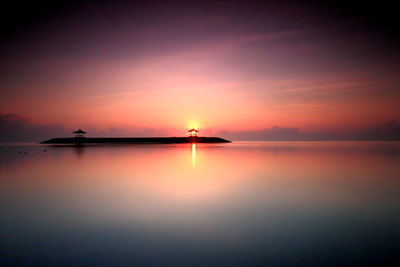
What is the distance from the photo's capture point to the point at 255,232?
705cm

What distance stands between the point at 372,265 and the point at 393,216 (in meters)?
4.87

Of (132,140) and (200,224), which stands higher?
(132,140)

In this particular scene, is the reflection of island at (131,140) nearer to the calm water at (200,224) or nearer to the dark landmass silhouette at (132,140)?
the dark landmass silhouette at (132,140)

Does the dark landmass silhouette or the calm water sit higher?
the dark landmass silhouette

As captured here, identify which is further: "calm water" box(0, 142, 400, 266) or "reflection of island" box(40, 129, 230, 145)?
"reflection of island" box(40, 129, 230, 145)

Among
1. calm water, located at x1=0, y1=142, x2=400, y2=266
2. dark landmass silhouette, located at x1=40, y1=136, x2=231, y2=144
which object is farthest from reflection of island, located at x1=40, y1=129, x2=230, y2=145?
calm water, located at x1=0, y1=142, x2=400, y2=266

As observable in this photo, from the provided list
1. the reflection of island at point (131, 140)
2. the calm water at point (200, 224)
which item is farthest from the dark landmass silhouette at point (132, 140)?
the calm water at point (200, 224)

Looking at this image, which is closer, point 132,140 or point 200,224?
point 200,224

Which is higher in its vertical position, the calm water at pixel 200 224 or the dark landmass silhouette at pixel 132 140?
the dark landmass silhouette at pixel 132 140

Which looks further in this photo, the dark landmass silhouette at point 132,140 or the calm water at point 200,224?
the dark landmass silhouette at point 132,140

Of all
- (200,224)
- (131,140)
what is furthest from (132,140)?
(200,224)

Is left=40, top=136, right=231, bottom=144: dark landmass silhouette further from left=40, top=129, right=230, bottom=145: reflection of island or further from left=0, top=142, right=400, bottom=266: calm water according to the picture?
left=0, top=142, right=400, bottom=266: calm water

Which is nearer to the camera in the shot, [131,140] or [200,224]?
[200,224]

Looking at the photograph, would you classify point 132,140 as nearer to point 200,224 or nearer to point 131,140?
point 131,140
